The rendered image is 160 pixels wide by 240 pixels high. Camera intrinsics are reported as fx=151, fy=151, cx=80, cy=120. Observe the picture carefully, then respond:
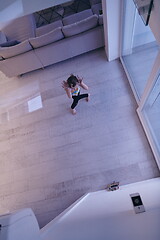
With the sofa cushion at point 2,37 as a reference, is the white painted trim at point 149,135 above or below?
below

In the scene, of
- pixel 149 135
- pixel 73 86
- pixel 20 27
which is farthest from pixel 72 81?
pixel 20 27

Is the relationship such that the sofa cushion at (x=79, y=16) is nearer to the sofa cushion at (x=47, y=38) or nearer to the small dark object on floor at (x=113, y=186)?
the sofa cushion at (x=47, y=38)

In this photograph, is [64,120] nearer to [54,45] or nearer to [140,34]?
[54,45]

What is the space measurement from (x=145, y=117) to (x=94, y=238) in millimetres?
1823

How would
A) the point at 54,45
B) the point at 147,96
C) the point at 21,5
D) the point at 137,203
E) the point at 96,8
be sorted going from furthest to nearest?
1. the point at 96,8
2. the point at 54,45
3. the point at 147,96
4. the point at 21,5
5. the point at 137,203

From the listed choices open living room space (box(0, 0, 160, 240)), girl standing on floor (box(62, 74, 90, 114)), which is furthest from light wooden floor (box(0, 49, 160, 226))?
girl standing on floor (box(62, 74, 90, 114))

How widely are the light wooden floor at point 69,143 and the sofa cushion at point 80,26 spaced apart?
0.63 m

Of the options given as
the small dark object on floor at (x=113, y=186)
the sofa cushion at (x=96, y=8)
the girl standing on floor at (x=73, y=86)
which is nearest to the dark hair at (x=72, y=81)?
→ the girl standing on floor at (x=73, y=86)

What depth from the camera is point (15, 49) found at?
9.39ft

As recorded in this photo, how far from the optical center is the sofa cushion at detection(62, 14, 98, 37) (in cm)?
268

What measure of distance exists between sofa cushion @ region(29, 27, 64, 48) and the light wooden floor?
648mm

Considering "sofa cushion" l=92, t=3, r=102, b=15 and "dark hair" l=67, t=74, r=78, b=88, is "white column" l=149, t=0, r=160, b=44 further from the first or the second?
"sofa cushion" l=92, t=3, r=102, b=15

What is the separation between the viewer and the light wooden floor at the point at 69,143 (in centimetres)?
236

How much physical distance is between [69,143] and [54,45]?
6.31 ft
